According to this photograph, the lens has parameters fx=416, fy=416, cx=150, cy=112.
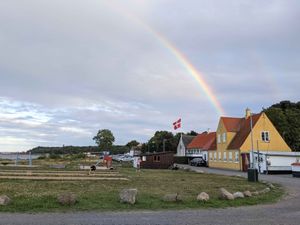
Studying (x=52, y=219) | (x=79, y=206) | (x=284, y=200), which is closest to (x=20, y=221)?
(x=52, y=219)

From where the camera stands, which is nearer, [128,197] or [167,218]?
[167,218]

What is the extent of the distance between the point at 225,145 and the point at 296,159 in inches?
774

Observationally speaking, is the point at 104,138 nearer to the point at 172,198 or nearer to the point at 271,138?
the point at 271,138

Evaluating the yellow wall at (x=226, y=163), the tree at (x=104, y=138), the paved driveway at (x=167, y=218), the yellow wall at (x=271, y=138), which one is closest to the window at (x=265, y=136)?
the yellow wall at (x=271, y=138)

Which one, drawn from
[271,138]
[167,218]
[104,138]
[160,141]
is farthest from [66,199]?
[160,141]

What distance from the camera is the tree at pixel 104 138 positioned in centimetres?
13012

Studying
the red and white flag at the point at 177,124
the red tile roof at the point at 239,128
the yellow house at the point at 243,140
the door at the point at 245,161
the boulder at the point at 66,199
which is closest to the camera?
the boulder at the point at 66,199

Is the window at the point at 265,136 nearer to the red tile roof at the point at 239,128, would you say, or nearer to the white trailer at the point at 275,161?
the red tile roof at the point at 239,128

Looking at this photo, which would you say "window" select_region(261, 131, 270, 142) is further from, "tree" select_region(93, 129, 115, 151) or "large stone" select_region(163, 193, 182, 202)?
"tree" select_region(93, 129, 115, 151)

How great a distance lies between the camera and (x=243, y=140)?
67000 mm

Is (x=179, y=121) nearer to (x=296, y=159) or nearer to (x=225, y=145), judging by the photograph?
(x=225, y=145)

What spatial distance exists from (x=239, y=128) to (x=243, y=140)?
731 cm

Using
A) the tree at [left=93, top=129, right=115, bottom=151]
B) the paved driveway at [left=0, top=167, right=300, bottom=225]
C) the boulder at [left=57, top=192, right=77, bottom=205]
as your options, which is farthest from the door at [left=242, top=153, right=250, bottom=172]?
the tree at [left=93, top=129, right=115, bottom=151]

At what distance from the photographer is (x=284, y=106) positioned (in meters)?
96.4
